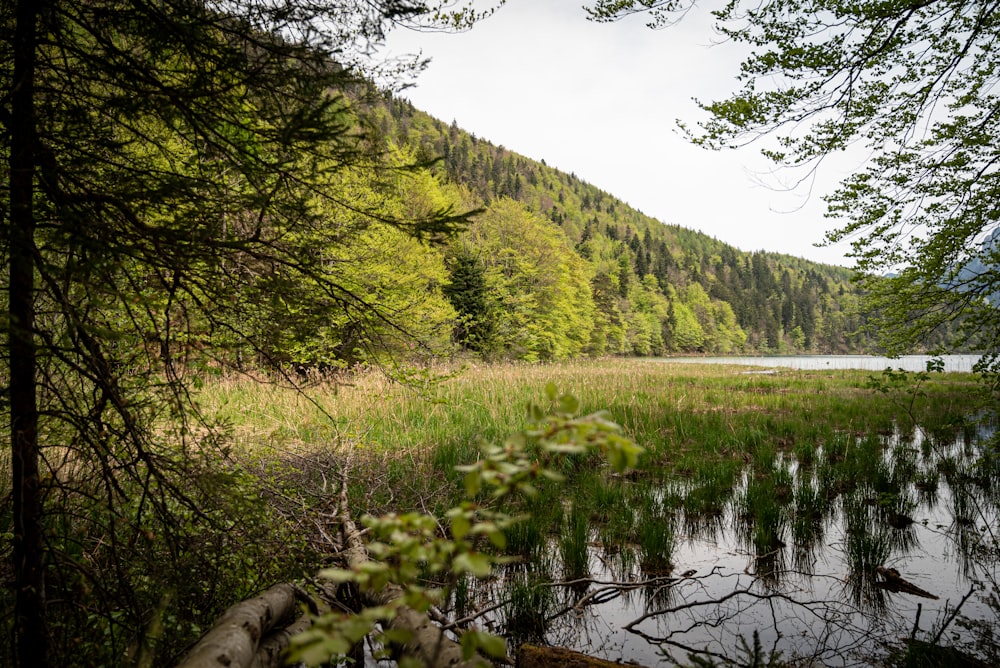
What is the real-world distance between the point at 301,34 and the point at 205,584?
9.89 feet

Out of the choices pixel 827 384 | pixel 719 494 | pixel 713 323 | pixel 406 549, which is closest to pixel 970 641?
pixel 719 494

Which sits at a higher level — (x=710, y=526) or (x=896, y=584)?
(x=896, y=584)

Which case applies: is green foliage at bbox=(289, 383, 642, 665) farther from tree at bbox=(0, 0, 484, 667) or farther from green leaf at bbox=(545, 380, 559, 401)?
tree at bbox=(0, 0, 484, 667)

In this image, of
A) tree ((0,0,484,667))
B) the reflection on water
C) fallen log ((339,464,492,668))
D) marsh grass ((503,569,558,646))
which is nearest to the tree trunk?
tree ((0,0,484,667))

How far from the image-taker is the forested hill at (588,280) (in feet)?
74.4

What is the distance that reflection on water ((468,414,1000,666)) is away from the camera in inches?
121

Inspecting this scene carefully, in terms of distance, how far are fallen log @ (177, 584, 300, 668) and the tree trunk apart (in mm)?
595

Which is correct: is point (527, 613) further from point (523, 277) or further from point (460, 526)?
point (523, 277)

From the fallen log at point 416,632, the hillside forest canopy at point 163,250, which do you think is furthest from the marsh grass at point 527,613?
the hillside forest canopy at point 163,250

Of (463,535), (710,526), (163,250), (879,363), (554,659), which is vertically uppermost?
(163,250)

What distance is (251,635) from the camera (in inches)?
78.0

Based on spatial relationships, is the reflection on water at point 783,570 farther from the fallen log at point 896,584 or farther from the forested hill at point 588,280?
the forested hill at point 588,280

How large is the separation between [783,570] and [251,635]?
13.4 feet

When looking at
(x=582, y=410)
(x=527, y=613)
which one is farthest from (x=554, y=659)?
(x=582, y=410)
